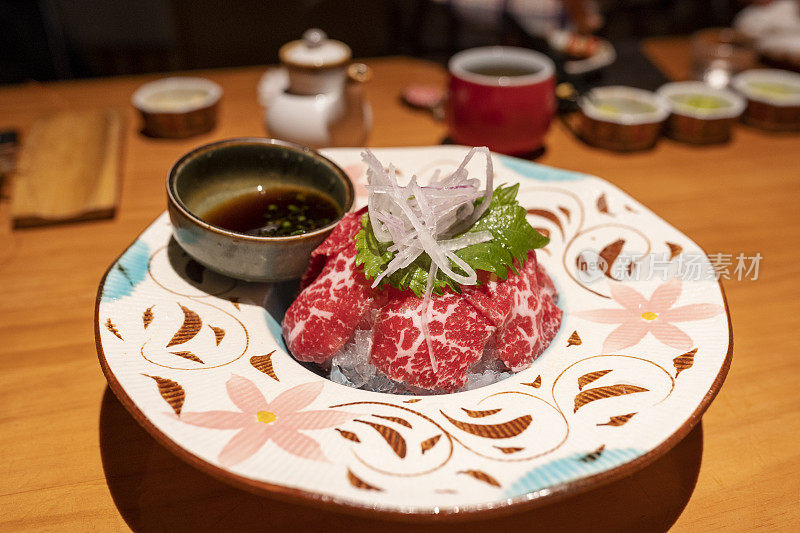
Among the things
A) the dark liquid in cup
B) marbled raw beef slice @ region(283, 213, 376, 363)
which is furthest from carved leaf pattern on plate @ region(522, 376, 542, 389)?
the dark liquid in cup

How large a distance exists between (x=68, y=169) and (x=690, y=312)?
3.11 metres

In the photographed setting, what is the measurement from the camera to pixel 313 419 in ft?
4.95

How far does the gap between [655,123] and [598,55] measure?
113 cm

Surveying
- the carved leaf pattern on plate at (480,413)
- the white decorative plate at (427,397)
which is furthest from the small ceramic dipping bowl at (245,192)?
the carved leaf pattern on plate at (480,413)

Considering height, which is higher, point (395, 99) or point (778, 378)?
point (395, 99)

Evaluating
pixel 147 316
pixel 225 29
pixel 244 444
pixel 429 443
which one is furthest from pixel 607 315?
pixel 225 29

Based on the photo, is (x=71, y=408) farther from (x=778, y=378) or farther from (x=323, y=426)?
(x=778, y=378)

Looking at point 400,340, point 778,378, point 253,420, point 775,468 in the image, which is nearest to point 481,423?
point 400,340

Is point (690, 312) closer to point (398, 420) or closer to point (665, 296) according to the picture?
point (665, 296)

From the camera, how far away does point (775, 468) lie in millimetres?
1802

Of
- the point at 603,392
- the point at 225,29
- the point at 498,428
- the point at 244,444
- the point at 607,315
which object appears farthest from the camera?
the point at 225,29

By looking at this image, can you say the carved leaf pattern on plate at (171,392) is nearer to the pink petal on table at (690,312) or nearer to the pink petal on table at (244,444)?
the pink petal on table at (244,444)

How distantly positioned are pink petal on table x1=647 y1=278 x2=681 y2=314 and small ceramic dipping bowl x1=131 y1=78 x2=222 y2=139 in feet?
9.43

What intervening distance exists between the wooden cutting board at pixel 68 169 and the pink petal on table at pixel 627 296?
94.6 inches
